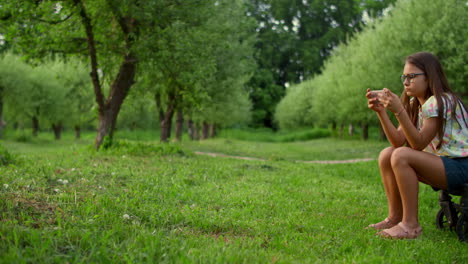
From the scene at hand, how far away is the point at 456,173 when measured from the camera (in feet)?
12.1

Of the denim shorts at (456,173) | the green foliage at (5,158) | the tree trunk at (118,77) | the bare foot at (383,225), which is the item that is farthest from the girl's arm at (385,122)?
the tree trunk at (118,77)

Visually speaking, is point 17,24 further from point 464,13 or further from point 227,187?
point 464,13

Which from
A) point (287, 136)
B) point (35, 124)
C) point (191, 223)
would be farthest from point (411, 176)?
point (287, 136)

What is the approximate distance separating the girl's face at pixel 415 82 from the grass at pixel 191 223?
1.46 metres

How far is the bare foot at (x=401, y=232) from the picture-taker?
12.4ft

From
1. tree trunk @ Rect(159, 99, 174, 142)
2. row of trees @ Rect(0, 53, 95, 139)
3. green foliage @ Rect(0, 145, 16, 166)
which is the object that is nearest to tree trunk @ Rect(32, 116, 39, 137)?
row of trees @ Rect(0, 53, 95, 139)

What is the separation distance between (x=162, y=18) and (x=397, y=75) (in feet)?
41.3

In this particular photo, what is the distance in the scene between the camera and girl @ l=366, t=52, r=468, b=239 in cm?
370

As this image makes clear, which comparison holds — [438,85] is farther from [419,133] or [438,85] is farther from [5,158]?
[5,158]

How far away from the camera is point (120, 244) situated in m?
2.85

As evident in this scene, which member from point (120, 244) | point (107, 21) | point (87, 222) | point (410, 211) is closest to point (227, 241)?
point (120, 244)

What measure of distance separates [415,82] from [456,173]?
A: 0.97 m

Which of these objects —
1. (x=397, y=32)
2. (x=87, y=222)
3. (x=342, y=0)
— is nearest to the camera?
(x=87, y=222)

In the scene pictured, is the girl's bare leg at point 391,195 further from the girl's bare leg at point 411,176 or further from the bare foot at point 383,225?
the girl's bare leg at point 411,176
